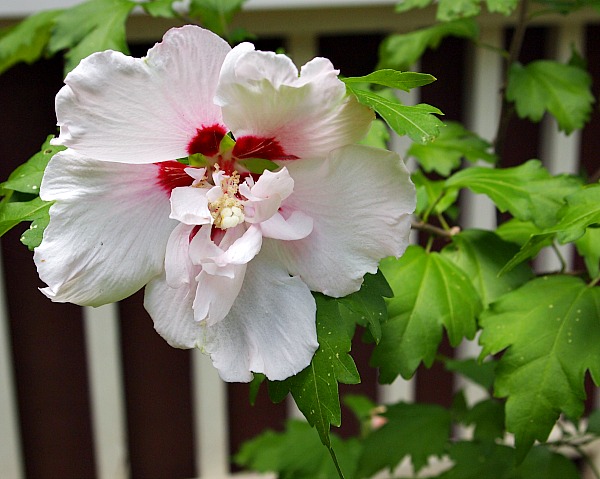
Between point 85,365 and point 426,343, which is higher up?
point 426,343

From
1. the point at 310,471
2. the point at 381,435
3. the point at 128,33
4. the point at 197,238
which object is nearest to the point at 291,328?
the point at 197,238

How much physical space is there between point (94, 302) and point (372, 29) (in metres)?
0.88

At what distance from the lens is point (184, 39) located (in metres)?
0.35

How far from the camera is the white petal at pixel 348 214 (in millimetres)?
371

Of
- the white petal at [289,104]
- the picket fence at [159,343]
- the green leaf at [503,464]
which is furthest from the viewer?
the picket fence at [159,343]

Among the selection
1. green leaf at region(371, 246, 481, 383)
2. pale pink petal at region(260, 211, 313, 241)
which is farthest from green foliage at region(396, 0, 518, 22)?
pale pink petal at region(260, 211, 313, 241)

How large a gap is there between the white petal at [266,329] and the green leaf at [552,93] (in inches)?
15.5

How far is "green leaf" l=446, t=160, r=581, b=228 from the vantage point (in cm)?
53

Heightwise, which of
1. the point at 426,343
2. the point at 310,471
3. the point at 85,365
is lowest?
the point at 85,365

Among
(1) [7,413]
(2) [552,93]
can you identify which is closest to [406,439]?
(2) [552,93]

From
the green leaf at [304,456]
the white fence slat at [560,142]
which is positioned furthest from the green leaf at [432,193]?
the white fence slat at [560,142]

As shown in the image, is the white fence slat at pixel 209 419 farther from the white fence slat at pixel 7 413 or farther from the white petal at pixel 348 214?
the white petal at pixel 348 214

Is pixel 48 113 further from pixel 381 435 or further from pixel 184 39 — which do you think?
pixel 184 39

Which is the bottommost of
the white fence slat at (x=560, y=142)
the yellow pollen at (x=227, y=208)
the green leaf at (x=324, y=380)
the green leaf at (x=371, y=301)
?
the white fence slat at (x=560, y=142)
